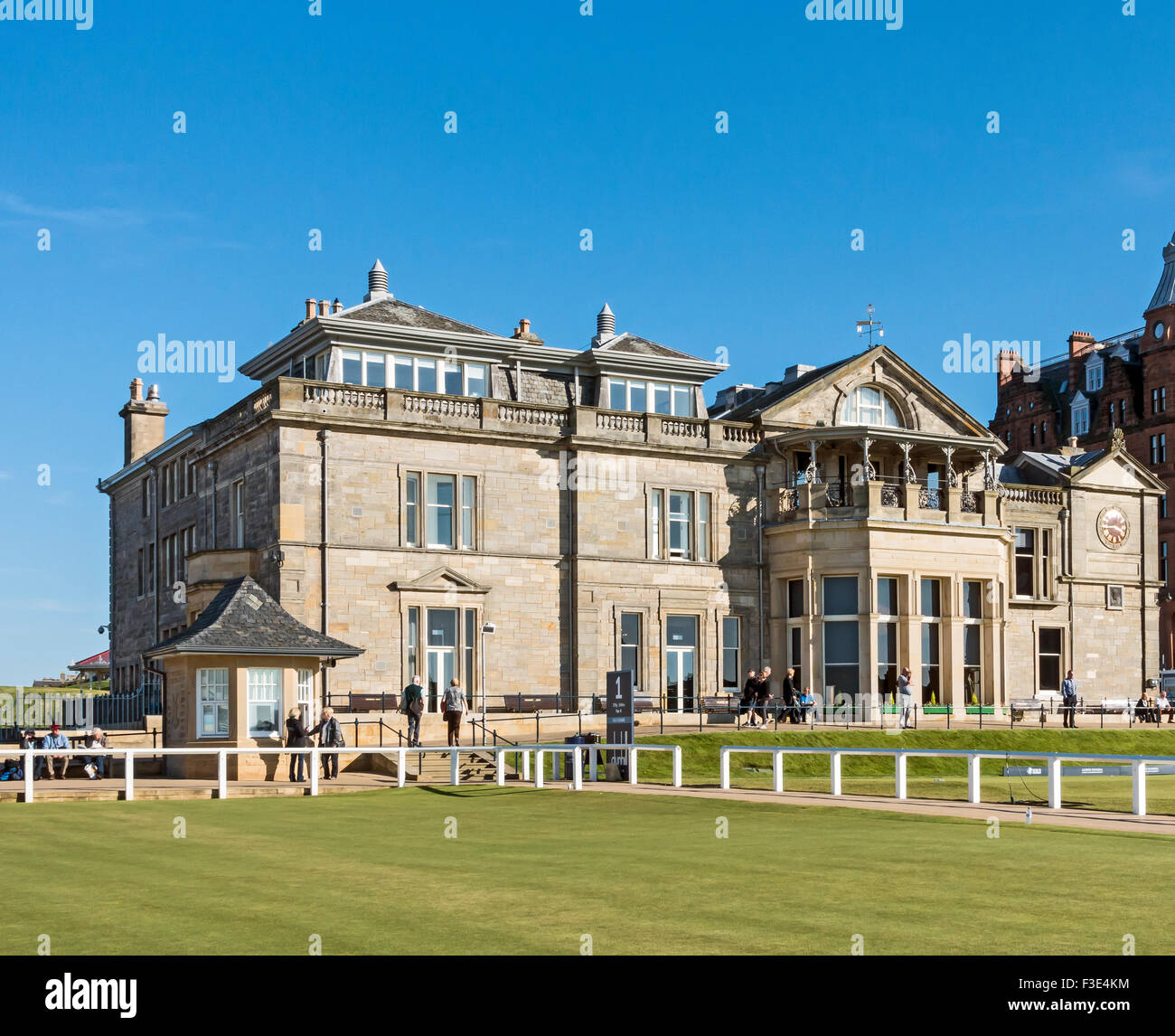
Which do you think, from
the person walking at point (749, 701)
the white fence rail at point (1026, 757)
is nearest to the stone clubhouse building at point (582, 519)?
the person walking at point (749, 701)

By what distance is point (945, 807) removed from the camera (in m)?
21.5

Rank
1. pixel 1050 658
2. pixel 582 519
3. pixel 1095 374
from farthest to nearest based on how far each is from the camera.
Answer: pixel 1095 374 → pixel 1050 658 → pixel 582 519

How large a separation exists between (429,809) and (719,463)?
26.5 m

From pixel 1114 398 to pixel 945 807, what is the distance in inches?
2582

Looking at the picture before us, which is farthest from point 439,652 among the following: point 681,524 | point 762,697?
point 762,697

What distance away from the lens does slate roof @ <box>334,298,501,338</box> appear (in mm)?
45781

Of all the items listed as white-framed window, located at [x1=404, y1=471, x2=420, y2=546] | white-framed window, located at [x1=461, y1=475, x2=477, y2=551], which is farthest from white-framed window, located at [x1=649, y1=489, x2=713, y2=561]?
white-framed window, located at [x1=404, y1=471, x2=420, y2=546]

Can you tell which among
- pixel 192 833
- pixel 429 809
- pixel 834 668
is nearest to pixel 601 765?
pixel 429 809

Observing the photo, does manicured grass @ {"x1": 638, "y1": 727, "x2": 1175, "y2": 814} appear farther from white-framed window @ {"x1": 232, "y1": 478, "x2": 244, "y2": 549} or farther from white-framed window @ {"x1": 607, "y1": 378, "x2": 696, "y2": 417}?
white-framed window @ {"x1": 232, "y1": 478, "x2": 244, "y2": 549}

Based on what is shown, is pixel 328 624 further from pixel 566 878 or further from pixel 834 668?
pixel 566 878

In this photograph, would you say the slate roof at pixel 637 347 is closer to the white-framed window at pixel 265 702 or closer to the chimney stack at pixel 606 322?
the chimney stack at pixel 606 322

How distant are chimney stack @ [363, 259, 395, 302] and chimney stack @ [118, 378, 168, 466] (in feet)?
51.9

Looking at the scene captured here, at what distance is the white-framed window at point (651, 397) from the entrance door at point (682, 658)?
653 centimetres

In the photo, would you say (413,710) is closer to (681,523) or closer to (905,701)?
(681,523)
